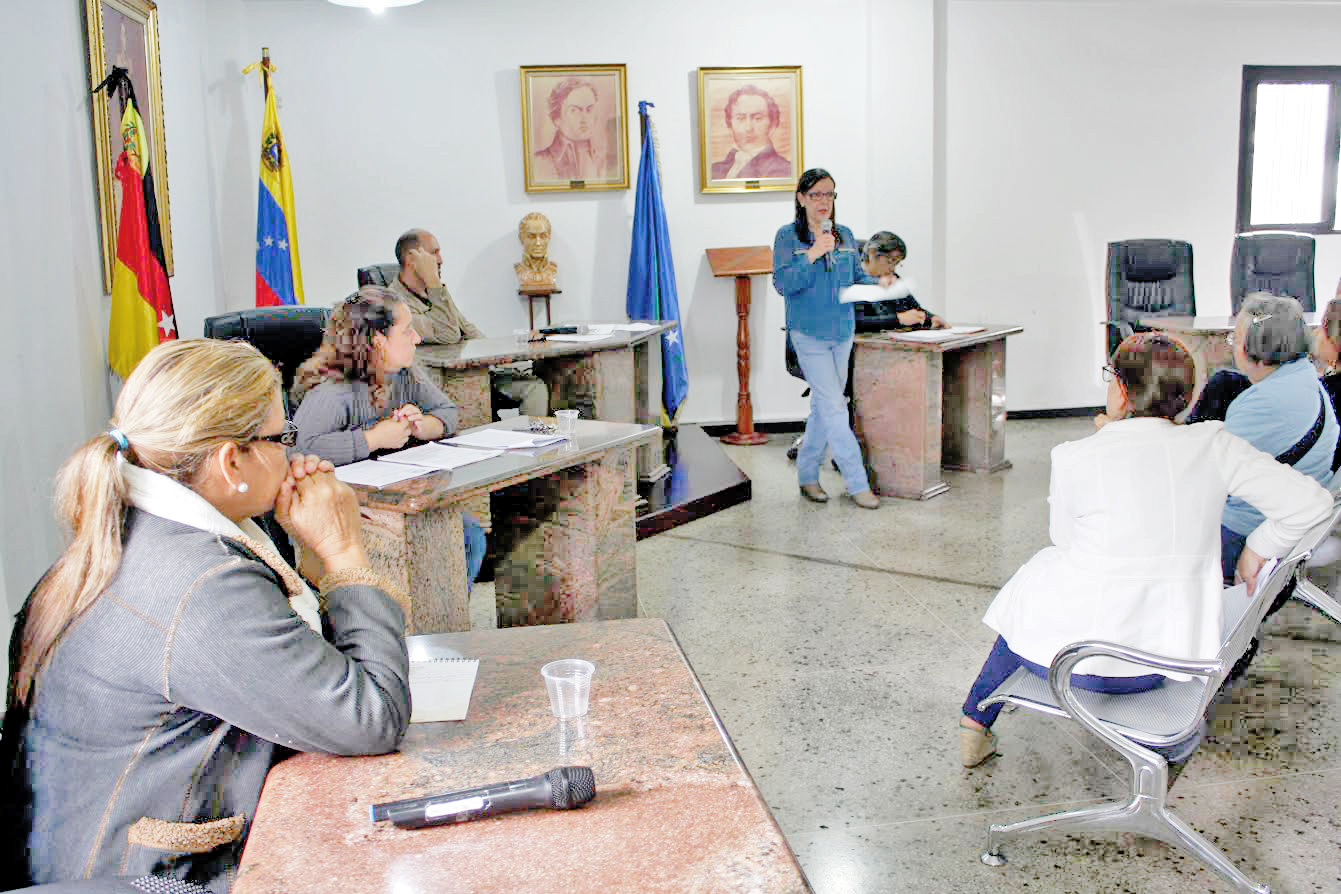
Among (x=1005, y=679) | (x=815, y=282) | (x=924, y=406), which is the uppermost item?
(x=815, y=282)

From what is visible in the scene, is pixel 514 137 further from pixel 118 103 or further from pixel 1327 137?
pixel 1327 137

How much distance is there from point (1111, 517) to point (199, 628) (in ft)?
5.72

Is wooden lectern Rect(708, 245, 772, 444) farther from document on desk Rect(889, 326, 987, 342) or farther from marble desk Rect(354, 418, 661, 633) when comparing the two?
marble desk Rect(354, 418, 661, 633)

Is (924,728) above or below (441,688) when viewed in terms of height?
below

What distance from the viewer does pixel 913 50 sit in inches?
278

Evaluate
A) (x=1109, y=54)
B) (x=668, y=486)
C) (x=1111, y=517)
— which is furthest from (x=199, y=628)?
(x=1109, y=54)

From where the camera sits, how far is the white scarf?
55.3 inches

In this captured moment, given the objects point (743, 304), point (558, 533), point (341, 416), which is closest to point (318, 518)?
point (341, 416)

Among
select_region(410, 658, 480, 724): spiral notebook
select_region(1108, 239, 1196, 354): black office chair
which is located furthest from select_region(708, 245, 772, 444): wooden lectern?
select_region(410, 658, 480, 724): spiral notebook

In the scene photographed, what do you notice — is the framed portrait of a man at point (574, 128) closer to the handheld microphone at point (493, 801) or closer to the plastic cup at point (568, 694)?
the plastic cup at point (568, 694)

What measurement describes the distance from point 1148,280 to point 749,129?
8.21 ft

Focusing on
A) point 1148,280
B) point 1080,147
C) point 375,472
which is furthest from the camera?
point 1080,147

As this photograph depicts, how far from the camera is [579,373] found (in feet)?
17.1

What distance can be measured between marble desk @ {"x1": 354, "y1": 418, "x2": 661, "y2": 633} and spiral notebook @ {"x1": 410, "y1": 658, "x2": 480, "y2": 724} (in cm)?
106
